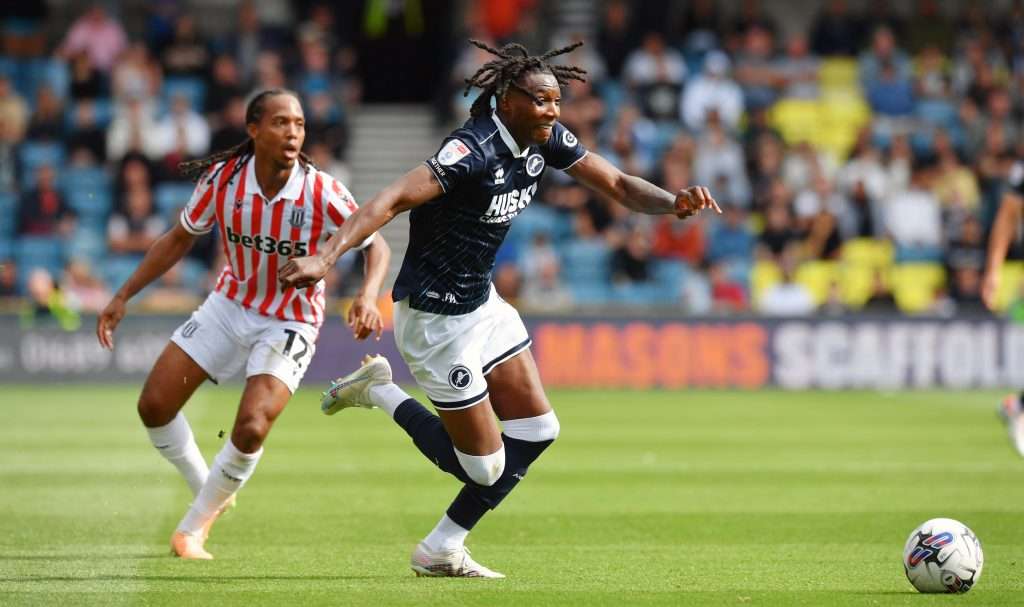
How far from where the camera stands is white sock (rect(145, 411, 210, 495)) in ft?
29.1

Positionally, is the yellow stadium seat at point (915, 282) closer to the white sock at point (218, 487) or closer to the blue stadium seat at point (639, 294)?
the blue stadium seat at point (639, 294)

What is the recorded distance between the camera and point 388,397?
8.41 m

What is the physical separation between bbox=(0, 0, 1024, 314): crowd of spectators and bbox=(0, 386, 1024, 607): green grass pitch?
4.73 meters

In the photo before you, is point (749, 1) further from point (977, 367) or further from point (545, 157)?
point (545, 157)

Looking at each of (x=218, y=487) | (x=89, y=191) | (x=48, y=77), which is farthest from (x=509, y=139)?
(x=48, y=77)

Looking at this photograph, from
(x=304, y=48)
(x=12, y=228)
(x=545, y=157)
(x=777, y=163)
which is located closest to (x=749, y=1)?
(x=777, y=163)

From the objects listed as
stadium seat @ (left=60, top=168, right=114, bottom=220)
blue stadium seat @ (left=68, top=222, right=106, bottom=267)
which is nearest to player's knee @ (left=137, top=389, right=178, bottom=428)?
blue stadium seat @ (left=68, top=222, right=106, bottom=267)

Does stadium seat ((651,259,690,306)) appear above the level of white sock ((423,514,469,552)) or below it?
below

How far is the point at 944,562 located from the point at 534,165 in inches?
109

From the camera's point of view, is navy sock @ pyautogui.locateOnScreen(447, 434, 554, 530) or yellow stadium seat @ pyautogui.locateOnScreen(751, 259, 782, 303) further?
yellow stadium seat @ pyautogui.locateOnScreen(751, 259, 782, 303)

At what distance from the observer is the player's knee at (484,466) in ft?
25.6

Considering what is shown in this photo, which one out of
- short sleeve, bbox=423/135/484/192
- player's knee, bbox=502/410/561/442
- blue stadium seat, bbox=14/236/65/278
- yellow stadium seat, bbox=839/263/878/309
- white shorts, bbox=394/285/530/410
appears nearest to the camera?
short sleeve, bbox=423/135/484/192

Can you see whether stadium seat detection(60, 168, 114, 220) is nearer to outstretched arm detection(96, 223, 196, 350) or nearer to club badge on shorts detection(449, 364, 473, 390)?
outstretched arm detection(96, 223, 196, 350)

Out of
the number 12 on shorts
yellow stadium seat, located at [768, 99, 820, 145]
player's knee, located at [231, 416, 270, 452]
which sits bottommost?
yellow stadium seat, located at [768, 99, 820, 145]
